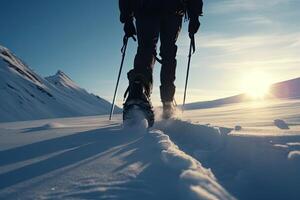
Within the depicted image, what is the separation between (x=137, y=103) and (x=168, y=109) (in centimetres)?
151

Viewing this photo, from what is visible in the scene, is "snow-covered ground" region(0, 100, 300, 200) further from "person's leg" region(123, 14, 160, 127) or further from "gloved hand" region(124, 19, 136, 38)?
"gloved hand" region(124, 19, 136, 38)

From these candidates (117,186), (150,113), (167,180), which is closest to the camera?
(117,186)

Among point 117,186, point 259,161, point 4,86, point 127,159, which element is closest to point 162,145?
point 127,159

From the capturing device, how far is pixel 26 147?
2.50m

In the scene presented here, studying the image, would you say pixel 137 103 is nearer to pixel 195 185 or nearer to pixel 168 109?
pixel 168 109

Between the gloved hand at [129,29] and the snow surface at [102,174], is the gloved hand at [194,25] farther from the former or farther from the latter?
the snow surface at [102,174]

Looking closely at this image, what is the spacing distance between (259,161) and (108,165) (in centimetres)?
83

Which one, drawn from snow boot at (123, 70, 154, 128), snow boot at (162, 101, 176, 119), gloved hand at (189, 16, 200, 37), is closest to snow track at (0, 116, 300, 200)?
snow boot at (123, 70, 154, 128)

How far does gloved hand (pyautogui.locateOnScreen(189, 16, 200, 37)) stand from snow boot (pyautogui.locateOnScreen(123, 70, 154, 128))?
173 cm

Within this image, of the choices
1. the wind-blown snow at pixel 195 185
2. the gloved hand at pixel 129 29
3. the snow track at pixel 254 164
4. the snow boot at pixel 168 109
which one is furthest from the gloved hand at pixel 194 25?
the wind-blown snow at pixel 195 185

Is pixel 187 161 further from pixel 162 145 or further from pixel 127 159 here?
pixel 162 145

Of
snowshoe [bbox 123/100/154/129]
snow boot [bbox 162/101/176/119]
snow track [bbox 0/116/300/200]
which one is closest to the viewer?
snow track [bbox 0/116/300/200]

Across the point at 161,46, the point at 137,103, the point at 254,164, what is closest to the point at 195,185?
the point at 254,164

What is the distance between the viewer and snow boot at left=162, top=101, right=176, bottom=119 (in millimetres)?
5594
